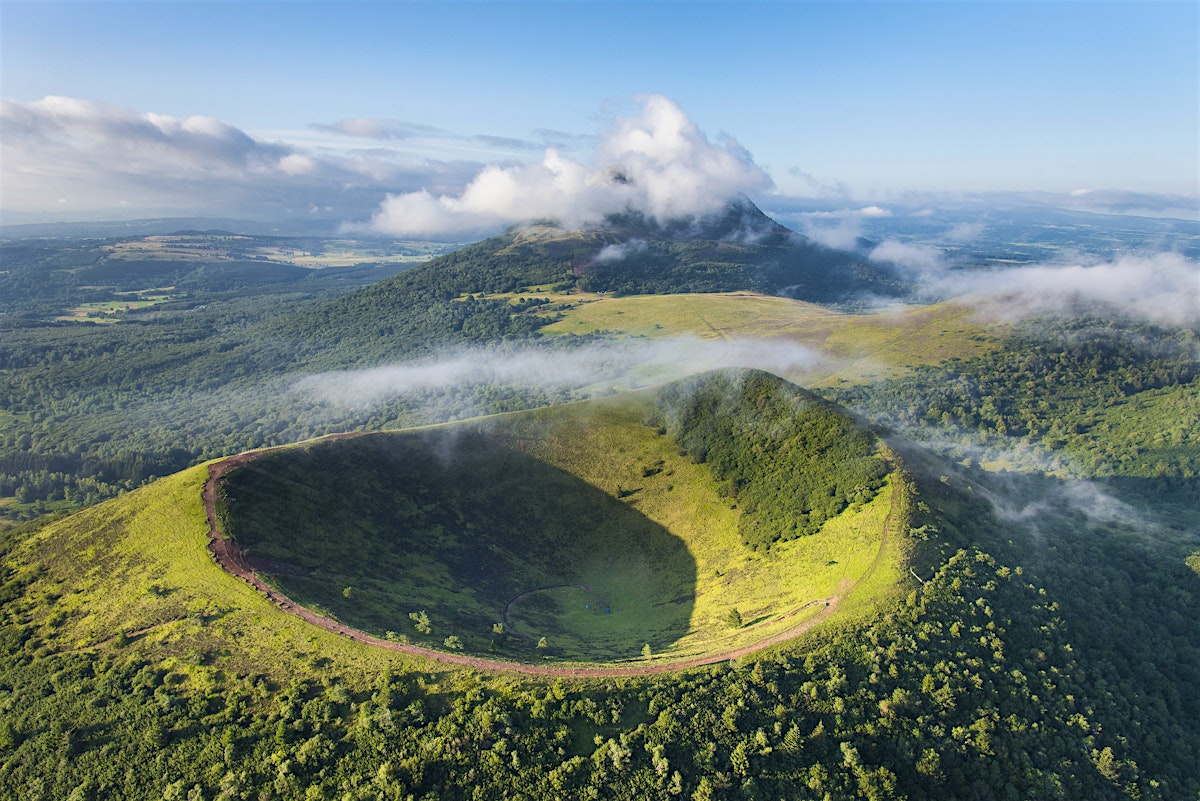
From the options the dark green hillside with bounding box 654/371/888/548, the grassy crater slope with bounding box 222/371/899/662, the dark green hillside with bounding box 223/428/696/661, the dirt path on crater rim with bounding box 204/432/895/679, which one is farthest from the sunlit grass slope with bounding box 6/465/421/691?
the dark green hillside with bounding box 654/371/888/548

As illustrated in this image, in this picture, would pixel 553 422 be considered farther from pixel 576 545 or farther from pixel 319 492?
pixel 319 492

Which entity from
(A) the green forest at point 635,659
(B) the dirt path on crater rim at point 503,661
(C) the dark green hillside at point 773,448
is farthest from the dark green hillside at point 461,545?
(C) the dark green hillside at point 773,448

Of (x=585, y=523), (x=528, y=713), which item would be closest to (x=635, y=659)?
(x=528, y=713)

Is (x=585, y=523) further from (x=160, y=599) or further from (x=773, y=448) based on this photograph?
(x=160, y=599)

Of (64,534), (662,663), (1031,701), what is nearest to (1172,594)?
(1031,701)

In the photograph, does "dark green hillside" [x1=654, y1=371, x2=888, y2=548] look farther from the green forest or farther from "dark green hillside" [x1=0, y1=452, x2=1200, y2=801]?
"dark green hillside" [x1=0, y1=452, x2=1200, y2=801]

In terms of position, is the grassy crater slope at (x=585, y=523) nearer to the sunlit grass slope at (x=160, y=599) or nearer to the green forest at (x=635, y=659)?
the green forest at (x=635, y=659)
